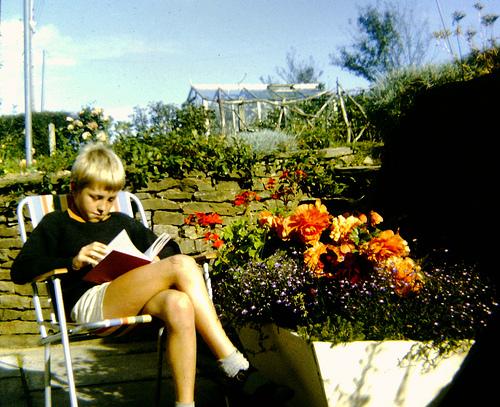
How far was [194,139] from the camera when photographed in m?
5.06

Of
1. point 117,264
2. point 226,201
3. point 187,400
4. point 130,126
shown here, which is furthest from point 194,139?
point 187,400

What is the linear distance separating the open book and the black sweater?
5.3 inches

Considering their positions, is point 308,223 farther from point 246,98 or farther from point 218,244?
point 246,98

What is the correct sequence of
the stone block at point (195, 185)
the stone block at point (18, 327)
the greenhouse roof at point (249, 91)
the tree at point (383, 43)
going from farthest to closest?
the tree at point (383, 43)
the greenhouse roof at point (249, 91)
the stone block at point (195, 185)
the stone block at point (18, 327)

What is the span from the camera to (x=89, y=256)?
7.38 feet

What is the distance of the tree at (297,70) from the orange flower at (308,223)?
65.2 feet

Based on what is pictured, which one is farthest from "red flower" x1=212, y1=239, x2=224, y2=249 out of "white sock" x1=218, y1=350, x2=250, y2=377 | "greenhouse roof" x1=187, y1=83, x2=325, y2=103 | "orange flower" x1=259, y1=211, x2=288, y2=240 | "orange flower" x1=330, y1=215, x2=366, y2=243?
"greenhouse roof" x1=187, y1=83, x2=325, y2=103

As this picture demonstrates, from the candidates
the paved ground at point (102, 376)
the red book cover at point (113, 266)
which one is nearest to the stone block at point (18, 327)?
the paved ground at point (102, 376)

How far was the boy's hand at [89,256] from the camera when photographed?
2246mm

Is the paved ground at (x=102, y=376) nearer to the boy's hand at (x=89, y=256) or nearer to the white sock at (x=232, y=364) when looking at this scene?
the white sock at (x=232, y=364)

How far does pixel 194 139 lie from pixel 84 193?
8.59 feet

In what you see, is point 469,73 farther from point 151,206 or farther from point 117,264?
point 117,264

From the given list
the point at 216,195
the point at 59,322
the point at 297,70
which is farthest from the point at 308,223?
the point at 297,70

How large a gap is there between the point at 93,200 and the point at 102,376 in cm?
132
